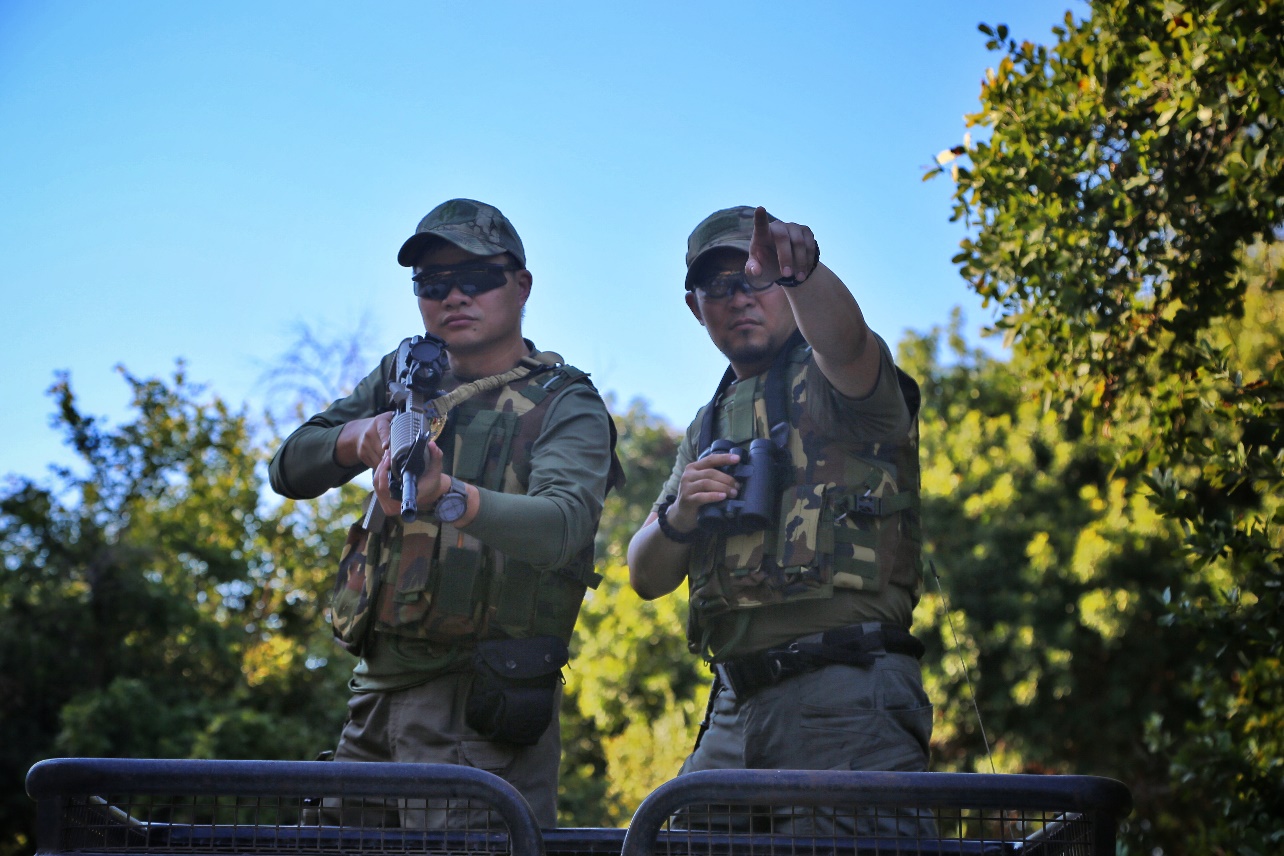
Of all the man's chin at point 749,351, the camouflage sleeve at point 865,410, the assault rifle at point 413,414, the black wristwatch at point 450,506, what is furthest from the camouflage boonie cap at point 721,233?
the black wristwatch at point 450,506

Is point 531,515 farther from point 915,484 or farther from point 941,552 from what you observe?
point 941,552

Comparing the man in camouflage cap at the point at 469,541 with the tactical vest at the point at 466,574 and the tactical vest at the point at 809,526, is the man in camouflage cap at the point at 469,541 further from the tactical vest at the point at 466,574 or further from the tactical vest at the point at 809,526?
the tactical vest at the point at 809,526

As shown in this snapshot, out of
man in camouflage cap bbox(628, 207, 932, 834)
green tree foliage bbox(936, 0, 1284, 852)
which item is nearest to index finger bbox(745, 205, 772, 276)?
man in camouflage cap bbox(628, 207, 932, 834)

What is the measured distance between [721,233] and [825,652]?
1036mm

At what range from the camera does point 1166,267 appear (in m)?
4.62

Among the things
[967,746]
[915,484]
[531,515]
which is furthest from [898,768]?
[967,746]

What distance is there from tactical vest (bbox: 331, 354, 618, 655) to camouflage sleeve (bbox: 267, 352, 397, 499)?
13 cm

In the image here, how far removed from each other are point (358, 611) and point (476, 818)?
1003 millimetres

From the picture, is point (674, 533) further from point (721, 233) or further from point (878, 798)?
point (878, 798)

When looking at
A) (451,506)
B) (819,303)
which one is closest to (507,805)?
(451,506)

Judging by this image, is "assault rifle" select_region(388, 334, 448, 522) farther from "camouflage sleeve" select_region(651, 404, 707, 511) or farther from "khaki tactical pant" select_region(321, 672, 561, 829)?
"camouflage sleeve" select_region(651, 404, 707, 511)

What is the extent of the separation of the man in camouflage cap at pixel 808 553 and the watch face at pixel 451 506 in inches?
21.9

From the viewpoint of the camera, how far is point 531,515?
268cm

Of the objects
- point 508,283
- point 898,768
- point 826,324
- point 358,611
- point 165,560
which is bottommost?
point 898,768
